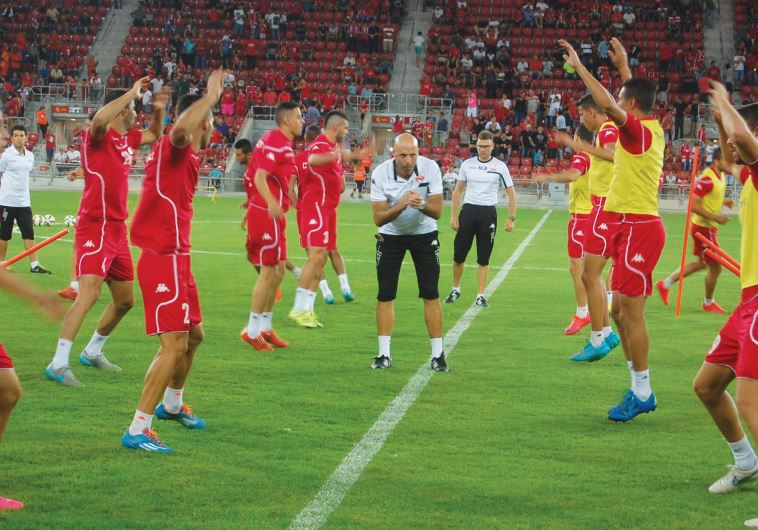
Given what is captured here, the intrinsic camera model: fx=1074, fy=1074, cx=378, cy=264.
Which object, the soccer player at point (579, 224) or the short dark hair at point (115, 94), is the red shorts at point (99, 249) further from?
the soccer player at point (579, 224)

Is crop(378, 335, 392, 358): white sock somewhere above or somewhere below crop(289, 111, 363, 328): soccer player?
below

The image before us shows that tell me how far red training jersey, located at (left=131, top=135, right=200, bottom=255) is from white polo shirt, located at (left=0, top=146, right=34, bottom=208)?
9.85 meters

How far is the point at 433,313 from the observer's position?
955 centimetres

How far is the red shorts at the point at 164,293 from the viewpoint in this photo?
6762mm

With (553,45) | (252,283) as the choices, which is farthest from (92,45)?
(252,283)

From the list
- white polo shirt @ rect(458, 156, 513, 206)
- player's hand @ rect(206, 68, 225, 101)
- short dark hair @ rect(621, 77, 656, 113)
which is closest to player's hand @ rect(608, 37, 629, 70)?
short dark hair @ rect(621, 77, 656, 113)

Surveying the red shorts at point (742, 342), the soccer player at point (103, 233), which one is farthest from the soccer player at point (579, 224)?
the red shorts at point (742, 342)

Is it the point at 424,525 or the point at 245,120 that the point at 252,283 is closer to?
the point at 424,525

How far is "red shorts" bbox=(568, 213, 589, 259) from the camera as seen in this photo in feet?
41.0

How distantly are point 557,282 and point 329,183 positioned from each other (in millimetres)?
5924

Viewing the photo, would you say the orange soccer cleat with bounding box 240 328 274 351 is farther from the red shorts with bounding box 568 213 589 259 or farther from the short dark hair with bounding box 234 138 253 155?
the red shorts with bounding box 568 213 589 259

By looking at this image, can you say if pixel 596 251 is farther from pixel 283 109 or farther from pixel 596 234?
pixel 283 109

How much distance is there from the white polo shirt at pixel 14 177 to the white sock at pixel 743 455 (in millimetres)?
12449

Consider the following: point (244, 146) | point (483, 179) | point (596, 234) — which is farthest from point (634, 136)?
point (483, 179)
